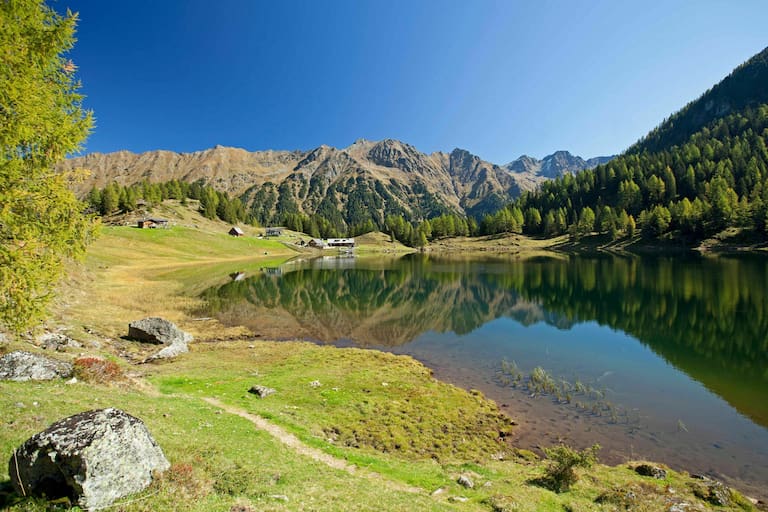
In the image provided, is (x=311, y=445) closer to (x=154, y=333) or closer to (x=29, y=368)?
(x=29, y=368)

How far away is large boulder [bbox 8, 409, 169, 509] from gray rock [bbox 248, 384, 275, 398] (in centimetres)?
1380

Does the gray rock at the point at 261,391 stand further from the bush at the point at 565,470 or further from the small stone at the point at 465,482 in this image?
the bush at the point at 565,470

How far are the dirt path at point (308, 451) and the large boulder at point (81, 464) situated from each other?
720 centimetres

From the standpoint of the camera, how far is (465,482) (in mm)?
13578

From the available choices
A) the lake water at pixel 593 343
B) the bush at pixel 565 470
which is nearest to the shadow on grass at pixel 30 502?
the bush at pixel 565 470

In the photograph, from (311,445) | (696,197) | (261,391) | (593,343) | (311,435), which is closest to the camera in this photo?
(311,445)

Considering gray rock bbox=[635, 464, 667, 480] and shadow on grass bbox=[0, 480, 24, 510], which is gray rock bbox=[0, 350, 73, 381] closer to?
shadow on grass bbox=[0, 480, 24, 510]

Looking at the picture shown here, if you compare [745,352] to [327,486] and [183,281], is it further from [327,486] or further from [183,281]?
[183,281]

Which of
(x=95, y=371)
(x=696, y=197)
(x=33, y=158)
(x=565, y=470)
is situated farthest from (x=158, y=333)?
(x=696, y=197)

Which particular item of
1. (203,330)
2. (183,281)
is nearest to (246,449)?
(203,330)

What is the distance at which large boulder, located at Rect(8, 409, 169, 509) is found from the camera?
7496mm

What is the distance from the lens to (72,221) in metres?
14.0

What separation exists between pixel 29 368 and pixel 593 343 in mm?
44565

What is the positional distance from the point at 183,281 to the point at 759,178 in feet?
711
